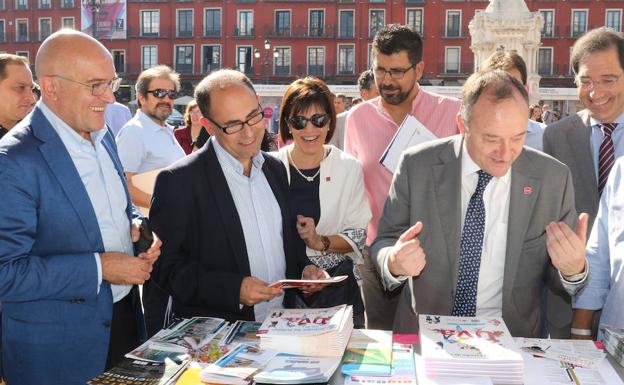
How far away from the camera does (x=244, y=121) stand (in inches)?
109

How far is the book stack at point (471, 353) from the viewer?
202cm

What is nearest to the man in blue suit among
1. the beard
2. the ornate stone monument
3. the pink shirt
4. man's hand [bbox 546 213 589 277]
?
man's hand [bbox 546 213 589 277]

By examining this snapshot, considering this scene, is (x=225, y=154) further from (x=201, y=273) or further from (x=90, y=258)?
(x=90, y=258)

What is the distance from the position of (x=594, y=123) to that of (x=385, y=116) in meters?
1.20

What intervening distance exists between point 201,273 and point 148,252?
24 centimetres

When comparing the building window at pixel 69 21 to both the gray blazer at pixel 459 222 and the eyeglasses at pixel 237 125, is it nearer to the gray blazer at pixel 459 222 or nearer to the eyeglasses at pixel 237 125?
the eyeglasses at pixel 237 125

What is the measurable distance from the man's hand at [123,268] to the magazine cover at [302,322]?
1.70ft

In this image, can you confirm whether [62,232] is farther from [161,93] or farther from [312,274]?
[161,93]

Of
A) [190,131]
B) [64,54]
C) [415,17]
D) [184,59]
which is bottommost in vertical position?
[190,131]

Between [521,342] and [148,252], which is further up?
[148,252]

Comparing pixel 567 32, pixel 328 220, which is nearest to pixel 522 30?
pixel 567 32

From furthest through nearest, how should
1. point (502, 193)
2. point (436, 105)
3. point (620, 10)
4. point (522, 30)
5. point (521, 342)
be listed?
point (620, 10) < point (522, 30) < point (436, 105) < point (502, 193) < point (521, 342)

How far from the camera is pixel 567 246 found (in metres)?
2.39

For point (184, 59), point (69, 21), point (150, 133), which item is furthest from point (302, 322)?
point (69, 21)
